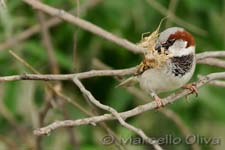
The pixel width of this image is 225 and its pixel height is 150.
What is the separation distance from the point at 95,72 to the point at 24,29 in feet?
4.74

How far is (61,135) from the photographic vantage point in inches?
143

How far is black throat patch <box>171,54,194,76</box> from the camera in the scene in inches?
104

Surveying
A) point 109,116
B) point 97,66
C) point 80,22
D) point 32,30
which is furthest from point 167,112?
point 109,116

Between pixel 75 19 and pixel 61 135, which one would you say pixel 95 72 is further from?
pixel 61 135

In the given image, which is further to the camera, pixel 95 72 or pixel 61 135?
pixel 61 135

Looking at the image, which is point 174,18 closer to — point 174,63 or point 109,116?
point 174,63

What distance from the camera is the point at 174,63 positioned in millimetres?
2693

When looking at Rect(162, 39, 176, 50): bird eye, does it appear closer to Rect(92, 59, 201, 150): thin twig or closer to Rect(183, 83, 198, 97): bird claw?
Rect(183, 83, 198, 97): bird claw

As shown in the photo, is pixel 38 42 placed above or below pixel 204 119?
above

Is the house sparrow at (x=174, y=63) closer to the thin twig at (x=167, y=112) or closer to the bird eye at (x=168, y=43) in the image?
the bird eye at (x=168, y=43)

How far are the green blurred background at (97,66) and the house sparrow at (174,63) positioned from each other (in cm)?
57

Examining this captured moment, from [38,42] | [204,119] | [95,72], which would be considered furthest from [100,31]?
[204,119]

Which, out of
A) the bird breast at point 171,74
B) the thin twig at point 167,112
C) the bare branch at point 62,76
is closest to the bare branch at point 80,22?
the bare branch at point 62,76

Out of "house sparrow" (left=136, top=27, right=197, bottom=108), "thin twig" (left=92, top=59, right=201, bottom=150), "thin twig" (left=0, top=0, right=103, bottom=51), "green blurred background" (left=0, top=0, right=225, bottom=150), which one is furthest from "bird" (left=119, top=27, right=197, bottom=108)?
"thin twig" (left=0, top=0, right=103, bottom=51)
